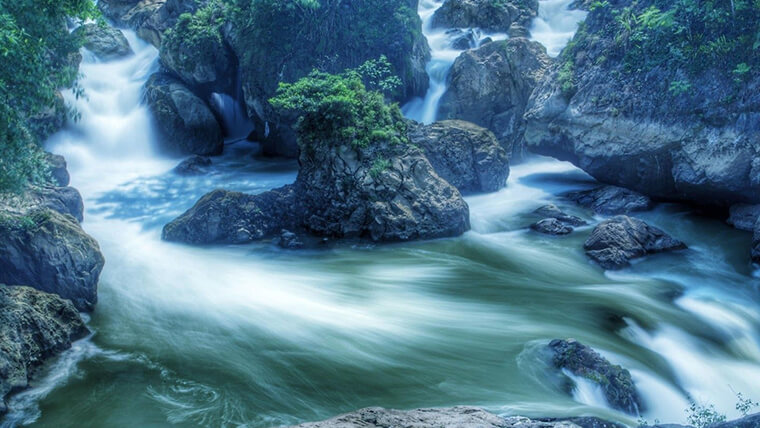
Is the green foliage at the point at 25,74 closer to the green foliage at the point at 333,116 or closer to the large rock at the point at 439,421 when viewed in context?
the green foliage at the point at 333,116

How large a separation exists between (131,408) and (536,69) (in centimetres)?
1614

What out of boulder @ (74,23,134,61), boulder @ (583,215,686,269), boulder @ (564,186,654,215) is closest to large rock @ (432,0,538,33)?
boulder @ (564,186,654,215)

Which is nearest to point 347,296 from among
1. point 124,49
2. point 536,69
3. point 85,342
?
point 85,342

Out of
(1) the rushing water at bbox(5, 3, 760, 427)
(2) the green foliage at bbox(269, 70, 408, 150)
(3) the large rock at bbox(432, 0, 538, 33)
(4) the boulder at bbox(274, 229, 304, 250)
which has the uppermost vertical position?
(3) the large rock at bbox(432, 0, 538, 33)

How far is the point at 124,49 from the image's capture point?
21.4 meters

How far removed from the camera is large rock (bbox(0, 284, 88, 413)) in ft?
18.9

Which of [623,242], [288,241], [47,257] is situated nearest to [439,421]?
[47,257]

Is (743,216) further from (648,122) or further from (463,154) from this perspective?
(463,154)

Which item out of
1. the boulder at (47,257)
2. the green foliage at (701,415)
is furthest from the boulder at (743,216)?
the boulder at (47,257)

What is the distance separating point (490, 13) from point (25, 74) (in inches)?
782

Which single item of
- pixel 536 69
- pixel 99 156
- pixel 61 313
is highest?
pixel 536 69

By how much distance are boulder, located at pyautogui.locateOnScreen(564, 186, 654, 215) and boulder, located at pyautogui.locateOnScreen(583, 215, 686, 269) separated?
210 cm

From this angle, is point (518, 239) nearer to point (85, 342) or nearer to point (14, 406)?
point (85, 342)

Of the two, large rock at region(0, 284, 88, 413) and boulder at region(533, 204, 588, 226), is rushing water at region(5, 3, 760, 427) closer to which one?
large rock at region(0, 284, 88, 413)
